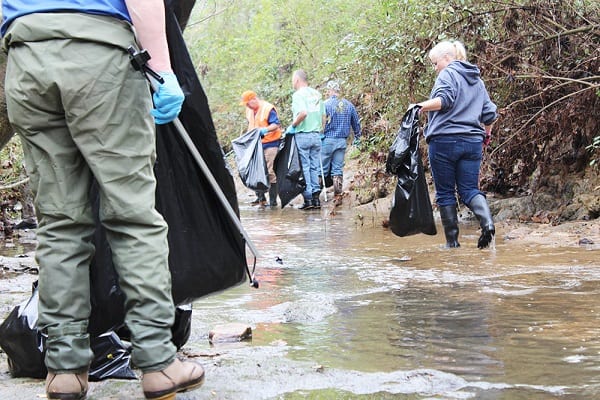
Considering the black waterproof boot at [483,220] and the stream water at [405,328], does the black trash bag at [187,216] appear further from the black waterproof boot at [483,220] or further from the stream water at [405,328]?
the black waterproof boot at [483,220]

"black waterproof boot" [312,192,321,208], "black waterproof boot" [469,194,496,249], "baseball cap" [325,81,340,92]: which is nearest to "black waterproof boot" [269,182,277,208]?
"black waterproof boot" [312,192,321,208]

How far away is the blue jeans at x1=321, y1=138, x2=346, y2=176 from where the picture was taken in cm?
1330

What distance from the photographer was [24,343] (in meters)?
3.07

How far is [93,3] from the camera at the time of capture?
2.61 metres

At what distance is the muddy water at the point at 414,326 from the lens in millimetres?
2973

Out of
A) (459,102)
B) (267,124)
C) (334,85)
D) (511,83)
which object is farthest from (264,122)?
(459,102)

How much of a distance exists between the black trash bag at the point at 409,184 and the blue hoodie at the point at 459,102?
21 cm

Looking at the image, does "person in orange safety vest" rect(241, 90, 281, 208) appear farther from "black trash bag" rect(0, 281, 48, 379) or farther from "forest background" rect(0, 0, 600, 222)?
"black trash bag" rect(0, 281, 48, 379)

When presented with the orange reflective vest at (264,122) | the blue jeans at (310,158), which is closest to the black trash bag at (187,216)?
the blue jeans at (310,158)

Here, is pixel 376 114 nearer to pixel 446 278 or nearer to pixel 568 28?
pixel 568 28

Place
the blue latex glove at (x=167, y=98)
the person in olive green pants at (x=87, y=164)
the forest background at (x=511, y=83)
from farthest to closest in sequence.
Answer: the forest background at (x=511, y=83)
the blue latex glove at (x=167, y=98)
the person in olive green pants at (x=87, y=164)

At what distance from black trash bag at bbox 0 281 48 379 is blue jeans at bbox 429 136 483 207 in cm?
436

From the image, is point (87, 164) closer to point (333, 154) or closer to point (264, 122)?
point (264, 122)

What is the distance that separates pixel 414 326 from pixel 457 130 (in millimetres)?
3064
